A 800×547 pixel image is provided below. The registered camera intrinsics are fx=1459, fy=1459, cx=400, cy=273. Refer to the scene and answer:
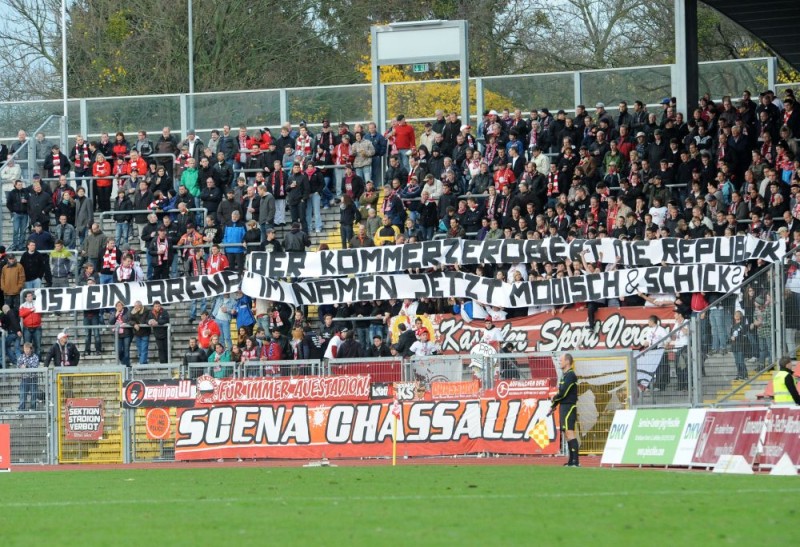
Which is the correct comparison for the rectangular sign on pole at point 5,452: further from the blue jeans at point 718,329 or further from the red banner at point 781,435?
A: the red banner at point 781,435

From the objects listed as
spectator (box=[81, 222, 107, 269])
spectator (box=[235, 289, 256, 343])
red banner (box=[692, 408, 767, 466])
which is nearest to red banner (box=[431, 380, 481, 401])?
red banner (box=[692, 408, 767, 466])

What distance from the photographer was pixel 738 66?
37000mm

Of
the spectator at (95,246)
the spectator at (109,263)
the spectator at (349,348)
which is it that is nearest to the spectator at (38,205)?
the spectator at (95,246)

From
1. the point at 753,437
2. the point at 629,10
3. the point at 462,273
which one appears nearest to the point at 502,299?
the point at 462,273

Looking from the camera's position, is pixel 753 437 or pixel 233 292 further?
pixel 233 292

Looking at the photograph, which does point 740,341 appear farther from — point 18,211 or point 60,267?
point 18,211

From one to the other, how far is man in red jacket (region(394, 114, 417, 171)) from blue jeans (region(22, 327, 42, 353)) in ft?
31.4

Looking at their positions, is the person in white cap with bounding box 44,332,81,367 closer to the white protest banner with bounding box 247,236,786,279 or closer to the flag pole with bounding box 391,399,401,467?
the white protest banner with bounding box 247,236,786,279

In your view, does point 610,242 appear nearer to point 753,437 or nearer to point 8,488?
point 753,437

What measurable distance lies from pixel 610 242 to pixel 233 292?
858cm

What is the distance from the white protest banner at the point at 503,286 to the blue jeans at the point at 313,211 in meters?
3.46

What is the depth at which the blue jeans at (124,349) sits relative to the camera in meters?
32.4

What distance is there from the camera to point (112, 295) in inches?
1303

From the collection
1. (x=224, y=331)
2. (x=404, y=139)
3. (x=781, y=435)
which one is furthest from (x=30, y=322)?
(x=781, y=435)
